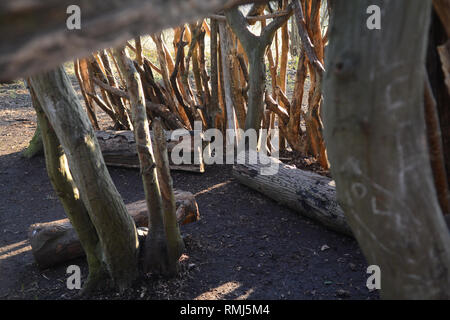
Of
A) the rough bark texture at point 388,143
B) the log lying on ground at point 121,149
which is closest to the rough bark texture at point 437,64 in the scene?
the rough bark texture at point 388,143

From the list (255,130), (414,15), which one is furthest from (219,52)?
(414,15)

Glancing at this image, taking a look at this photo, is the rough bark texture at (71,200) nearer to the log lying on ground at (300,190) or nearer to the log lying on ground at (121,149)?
the log lying on ground at (300,190)

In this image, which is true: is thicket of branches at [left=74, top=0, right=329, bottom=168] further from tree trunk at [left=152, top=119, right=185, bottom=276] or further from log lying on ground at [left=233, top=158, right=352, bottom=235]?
tree trunk at [left=152, top=119, right=185, bottom=276]

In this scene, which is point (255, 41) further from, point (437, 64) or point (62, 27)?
point (62, 27)

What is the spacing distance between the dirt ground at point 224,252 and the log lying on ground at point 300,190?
10cm

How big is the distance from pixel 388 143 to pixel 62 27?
111 centimetres

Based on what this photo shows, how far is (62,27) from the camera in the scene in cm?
68

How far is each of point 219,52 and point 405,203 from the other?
404cm

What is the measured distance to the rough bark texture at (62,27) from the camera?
620mm

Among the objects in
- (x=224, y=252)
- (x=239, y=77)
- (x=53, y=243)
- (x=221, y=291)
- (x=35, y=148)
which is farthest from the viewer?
(x=35, y=148)

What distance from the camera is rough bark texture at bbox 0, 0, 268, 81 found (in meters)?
0.62

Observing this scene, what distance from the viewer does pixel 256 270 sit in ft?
10.2

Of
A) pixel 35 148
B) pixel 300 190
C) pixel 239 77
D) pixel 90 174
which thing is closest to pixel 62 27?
pixel 90 174

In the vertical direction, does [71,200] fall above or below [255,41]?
below
